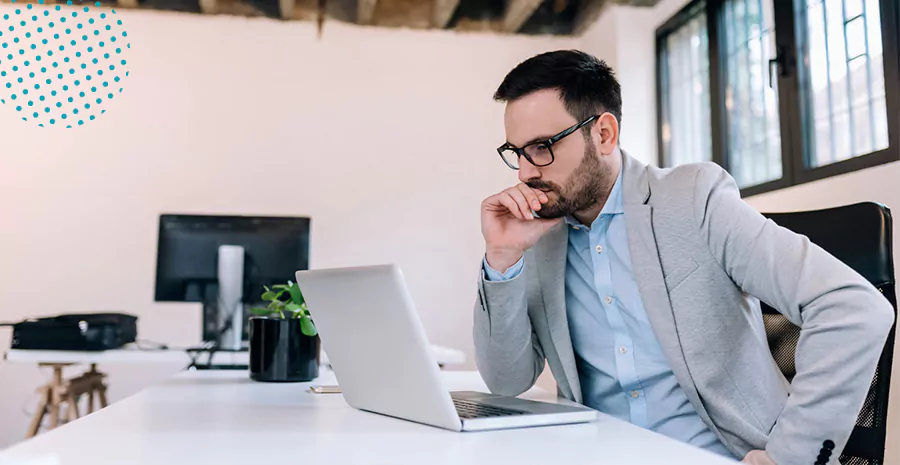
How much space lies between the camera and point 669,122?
3.88 meters

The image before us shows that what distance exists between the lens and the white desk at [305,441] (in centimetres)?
69

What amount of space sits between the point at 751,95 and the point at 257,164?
8.51ft

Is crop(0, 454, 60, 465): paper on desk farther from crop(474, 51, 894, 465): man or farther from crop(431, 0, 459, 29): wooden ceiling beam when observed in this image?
crop(431, 0, 459, 29): wooden ceiling beam

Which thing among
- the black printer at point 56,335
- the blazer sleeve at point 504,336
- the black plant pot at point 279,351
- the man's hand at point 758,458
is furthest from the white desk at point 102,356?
the man's hand at point 758,458

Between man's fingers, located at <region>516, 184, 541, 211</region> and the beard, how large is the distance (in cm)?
3

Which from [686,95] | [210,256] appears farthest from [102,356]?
[686,95]

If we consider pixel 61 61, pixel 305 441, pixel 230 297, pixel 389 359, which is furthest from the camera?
pixel 61 61

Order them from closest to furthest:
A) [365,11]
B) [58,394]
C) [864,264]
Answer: [864,264] < [58,394] < [365,11]

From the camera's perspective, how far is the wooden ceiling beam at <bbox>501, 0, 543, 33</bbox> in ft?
13.0

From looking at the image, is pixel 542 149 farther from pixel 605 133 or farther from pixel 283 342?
pixel 283 342

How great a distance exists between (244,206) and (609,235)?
9.95 ft

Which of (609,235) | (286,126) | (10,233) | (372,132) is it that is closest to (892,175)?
(609,235)

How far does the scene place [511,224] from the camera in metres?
1.24

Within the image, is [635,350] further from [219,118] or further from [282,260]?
[219,118]
